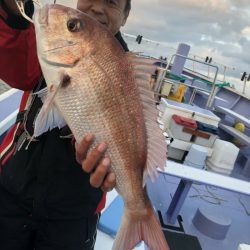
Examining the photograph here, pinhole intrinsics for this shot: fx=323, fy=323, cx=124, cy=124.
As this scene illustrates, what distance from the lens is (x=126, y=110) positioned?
1302mm

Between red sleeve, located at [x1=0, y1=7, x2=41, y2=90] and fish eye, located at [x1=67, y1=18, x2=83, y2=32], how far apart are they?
0.21m

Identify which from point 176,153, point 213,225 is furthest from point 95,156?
point 176,153

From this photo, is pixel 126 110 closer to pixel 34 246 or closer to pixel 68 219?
pixel 68 219

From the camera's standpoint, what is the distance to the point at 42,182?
1.64m

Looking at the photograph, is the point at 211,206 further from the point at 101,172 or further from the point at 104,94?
the point at 104,94

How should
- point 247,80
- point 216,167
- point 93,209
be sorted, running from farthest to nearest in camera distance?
1. point 247,80
2. point 216,167
3. point 93,209

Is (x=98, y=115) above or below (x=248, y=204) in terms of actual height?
above

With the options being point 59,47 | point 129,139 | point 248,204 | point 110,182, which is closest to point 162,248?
point 110,182

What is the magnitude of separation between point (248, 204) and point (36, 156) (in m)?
4.15

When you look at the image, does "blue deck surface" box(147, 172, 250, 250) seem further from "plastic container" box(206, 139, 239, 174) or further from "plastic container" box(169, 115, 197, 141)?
"plastic container" box(169, 115, 197, 141)

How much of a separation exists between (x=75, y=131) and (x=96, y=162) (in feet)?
0.51

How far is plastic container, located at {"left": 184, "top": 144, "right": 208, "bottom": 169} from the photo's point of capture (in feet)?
16.9

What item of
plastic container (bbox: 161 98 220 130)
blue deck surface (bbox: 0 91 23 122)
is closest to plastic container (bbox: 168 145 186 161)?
plastic container (bbox: 161 98 220 130)

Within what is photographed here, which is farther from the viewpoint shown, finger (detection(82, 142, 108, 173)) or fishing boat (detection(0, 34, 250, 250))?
fishing boat (detection(0, 34, 250, 250))
